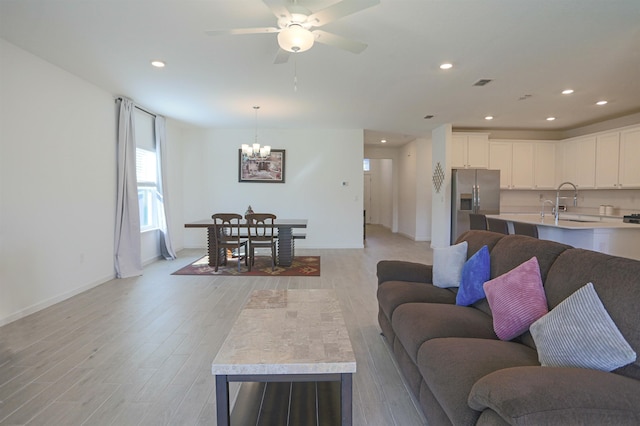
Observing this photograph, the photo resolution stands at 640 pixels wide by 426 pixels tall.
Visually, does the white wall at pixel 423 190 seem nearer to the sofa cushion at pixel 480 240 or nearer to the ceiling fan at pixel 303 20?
the sofa cushion at pixel 480 240

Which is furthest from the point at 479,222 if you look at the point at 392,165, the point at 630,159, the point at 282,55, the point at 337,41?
the point at 392,165

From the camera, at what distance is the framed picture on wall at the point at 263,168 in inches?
287

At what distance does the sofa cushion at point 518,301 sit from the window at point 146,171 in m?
5.60

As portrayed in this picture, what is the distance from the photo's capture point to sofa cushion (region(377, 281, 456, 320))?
92.7 inches

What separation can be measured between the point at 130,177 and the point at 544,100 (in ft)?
20.9

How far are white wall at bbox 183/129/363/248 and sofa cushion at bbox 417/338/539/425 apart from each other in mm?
5747

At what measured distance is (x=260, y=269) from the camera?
532cm

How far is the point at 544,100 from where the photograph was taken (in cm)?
496

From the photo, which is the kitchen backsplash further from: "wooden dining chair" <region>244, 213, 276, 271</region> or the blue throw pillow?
the blue throw pillow

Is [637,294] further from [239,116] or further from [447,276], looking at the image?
[239,116]

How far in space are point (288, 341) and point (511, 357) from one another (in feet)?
3.42

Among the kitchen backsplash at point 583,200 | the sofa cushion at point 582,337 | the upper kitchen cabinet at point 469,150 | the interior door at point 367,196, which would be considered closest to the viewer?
the sofa cushion at point 582,337

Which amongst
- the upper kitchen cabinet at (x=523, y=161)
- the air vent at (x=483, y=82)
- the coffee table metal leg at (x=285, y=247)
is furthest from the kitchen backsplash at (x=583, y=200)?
the coffee table metal leg at (x=285, y=247)

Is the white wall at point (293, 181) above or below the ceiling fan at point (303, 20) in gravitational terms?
below
